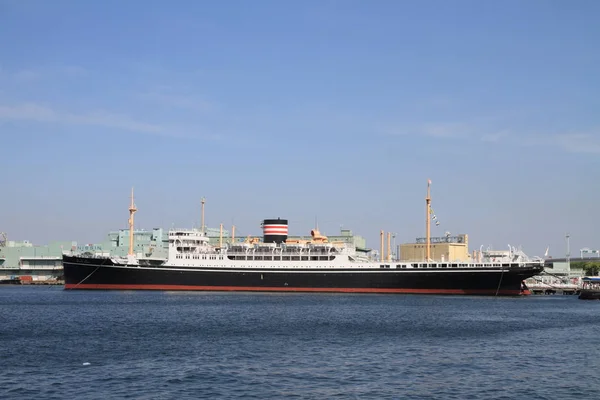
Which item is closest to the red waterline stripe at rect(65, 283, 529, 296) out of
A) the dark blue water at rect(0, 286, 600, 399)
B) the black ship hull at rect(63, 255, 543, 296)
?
the black ship hull at rect(63, 255, 543, 296)

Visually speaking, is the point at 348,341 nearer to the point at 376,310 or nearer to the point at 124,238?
the point at 376,310

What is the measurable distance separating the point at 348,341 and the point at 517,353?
775 centimetres

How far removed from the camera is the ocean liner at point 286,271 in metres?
75.7

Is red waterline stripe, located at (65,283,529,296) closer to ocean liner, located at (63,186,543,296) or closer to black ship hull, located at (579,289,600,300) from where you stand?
ocean liner, located at (63,186,543,296)

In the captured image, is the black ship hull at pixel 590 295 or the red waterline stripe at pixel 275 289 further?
the black ship hull at pixel 590 295

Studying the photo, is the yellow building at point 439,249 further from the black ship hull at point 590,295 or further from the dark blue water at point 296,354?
the dark blue water at point 296,354

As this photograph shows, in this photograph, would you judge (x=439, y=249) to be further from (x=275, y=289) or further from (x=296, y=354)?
(x=296, y=354)

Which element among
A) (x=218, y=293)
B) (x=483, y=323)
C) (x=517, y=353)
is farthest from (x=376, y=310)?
(x=218, y=293)

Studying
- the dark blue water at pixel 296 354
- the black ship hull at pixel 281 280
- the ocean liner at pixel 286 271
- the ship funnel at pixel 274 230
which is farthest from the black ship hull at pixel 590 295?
the ship funnel at pixel 274 230

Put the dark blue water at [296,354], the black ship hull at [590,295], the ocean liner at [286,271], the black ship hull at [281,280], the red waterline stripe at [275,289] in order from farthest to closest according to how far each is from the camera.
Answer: the black ship hull at [590,295]
the red waterline stripe at [275,289]
the black ship hull at [281,280]
the ocean liner at [286,271]
the dark blue water at [296,354]

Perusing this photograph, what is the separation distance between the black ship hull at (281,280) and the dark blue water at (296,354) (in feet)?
74.2

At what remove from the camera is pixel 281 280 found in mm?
80125

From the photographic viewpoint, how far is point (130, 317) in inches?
1807

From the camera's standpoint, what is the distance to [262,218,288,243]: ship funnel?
85.1 m
